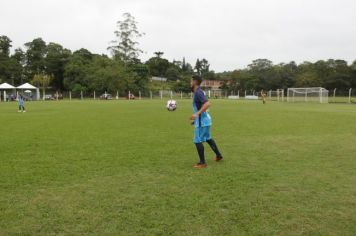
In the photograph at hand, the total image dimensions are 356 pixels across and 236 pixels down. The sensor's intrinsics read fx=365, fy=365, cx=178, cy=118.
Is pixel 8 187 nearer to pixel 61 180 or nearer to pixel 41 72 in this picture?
pixel 61 180

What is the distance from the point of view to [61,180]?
19.8 ft

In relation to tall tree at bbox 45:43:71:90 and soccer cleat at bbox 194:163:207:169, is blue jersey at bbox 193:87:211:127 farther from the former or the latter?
tall tree at bbox 45:43:71:90

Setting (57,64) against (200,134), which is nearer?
(200,134)

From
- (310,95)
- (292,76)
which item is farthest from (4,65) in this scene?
(310,95)

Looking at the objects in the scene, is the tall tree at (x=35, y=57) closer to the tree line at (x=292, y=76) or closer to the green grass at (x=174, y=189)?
the tree line at (x=292, y=76)

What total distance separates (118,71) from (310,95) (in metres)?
35.2

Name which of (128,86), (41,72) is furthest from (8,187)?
(41,72)

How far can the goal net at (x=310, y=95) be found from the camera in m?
47.5

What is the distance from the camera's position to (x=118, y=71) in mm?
68500

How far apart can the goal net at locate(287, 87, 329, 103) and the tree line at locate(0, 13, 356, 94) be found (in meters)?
20.9

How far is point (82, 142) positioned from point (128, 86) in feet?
200

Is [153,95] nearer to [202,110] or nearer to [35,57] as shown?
[35,57]

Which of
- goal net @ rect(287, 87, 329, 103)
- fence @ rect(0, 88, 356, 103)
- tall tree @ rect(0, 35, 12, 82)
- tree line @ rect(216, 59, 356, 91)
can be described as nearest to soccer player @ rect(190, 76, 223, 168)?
goal net @ rect(287, 87, 329, 103)

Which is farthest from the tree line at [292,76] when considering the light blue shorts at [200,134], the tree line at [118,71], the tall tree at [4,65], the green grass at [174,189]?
the light blue shorts at [200,134]
